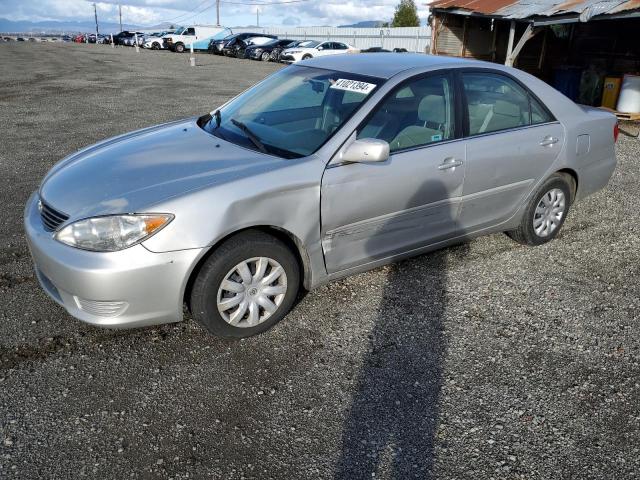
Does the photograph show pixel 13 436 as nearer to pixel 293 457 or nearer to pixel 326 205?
pixel 293 457

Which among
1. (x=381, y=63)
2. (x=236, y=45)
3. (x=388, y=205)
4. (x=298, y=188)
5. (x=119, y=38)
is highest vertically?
(x=381, y=63)

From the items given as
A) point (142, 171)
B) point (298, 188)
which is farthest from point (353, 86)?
point (142, 171)

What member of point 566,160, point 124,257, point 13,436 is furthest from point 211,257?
point 566,160

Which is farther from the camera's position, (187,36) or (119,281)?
Result: (187,36)

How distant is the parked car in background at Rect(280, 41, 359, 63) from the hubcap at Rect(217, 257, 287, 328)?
25444mm

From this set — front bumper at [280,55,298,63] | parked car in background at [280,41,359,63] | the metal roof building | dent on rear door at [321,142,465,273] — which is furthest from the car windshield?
front bumper at [280,55,298,63]

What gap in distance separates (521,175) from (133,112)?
928 centimetres

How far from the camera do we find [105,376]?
9.87 ft

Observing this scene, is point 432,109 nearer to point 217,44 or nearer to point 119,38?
point 217,44

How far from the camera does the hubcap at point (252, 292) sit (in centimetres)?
318

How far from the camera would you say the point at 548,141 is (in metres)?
4.43

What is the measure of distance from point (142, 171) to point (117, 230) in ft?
1.85

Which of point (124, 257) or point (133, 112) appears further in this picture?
point (133, 112)

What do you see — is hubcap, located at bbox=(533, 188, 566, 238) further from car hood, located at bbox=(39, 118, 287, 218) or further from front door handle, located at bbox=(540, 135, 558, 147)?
car hood, located at bbox=(39, 118, 287, 218)
